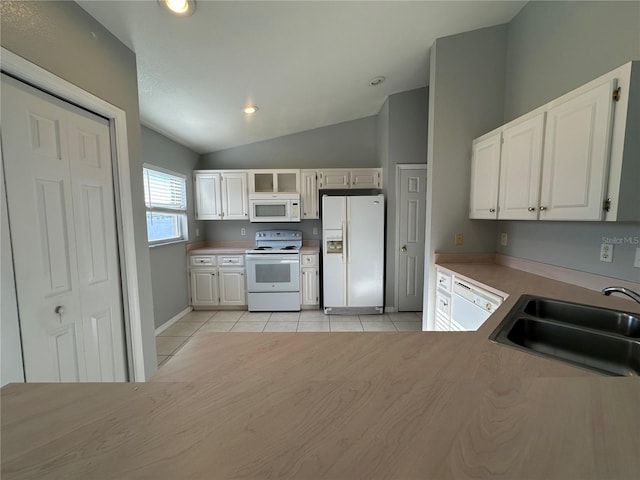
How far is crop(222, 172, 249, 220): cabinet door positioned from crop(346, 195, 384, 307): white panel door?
161cm

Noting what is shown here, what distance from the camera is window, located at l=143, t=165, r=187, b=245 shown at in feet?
9.75

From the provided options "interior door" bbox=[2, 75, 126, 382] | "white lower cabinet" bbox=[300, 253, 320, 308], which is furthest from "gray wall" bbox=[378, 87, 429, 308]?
"interior door" bbox=[2, 75, 126, 382]

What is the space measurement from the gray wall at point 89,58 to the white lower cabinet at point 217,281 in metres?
1.75

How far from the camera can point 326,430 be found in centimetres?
46

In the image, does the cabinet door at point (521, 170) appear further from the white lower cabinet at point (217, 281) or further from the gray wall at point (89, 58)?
the white lower cabinet at point (217, 281)

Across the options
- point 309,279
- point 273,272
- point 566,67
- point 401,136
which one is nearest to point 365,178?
point 401,136

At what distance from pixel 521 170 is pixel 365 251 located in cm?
201

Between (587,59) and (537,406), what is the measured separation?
7.48 ft

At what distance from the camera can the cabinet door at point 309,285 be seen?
375 cm

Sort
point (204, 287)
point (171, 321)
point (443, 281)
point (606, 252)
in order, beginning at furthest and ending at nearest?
1. point (204, 287)
2. point (171, 321)
3. point (443, 281)
4. point (606, 252)

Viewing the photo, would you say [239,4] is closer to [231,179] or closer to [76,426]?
[76,426]

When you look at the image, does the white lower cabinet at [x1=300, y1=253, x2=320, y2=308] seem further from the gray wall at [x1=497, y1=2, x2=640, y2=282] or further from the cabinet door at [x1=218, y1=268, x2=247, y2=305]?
the gray wall at [x1=497, y1=2, x2=640, y2=282]

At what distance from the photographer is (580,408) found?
0.51m

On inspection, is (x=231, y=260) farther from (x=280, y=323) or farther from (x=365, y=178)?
(x=365, y=178)
